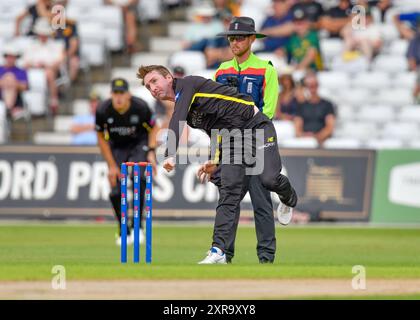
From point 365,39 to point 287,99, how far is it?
2.62 metres

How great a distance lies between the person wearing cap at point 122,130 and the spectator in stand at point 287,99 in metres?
6.35

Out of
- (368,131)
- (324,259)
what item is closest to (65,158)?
(368,131)

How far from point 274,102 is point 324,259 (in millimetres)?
2741

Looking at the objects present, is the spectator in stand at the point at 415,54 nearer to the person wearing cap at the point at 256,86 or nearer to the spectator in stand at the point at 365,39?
the spectator in stand at the point at 365,39

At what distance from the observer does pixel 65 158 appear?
21453 millimetres

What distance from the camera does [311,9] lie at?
81.4 ft

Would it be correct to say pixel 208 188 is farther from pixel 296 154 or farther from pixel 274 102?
pixel 274 102

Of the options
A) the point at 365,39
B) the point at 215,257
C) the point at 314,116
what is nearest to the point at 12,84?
the point at 314,116

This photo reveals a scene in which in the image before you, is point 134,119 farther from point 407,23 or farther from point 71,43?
point 407,23

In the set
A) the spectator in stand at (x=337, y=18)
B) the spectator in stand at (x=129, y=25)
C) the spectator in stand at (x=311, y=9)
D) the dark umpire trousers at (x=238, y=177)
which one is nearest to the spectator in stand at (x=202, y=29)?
the spectator in stand at (x=129, y=25)

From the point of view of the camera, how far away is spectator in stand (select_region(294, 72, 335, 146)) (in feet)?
73.2

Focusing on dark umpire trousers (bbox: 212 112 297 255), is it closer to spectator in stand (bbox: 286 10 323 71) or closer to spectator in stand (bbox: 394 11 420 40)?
spectator in stand (bbox: 286 10 323 71)

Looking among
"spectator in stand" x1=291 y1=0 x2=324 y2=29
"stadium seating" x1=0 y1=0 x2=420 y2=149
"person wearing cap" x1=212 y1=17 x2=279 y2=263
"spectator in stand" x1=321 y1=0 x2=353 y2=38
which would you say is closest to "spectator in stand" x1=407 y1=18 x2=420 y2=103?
"stadium seating" x1=0 y1=0 x2=420 y2=149

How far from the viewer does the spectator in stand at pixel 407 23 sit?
24.4 m
